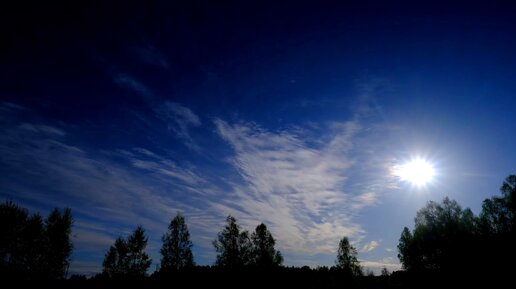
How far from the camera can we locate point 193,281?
91.1 ft

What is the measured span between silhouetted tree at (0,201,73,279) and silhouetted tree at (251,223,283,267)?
31.8 meters

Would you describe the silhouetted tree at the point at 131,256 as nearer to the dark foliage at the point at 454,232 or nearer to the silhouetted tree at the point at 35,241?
the silhouetted tree at the point at 35,241

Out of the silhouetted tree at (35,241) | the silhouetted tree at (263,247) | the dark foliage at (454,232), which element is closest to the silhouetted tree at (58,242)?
the silhouetted tree at (35,241)

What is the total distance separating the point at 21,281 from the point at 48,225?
22681 millimetres

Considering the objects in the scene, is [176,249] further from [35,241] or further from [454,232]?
[454,232]

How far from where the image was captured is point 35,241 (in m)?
42.4

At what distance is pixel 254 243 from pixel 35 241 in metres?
36.0

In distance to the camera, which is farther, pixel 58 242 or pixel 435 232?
pixel 435 232

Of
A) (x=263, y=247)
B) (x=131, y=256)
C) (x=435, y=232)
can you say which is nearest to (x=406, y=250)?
(x=435, y=232)

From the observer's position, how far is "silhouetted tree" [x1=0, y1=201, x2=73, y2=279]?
1564 inches

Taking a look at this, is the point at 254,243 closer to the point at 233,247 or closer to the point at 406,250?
the point at 233,247

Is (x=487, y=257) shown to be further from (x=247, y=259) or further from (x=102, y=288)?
(x=102, y=288)

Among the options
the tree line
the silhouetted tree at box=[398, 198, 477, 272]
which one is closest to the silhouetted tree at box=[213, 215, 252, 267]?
the tree line

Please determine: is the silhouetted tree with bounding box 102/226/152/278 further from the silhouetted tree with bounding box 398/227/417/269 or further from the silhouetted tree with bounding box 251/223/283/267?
the silhouetted tree with bounding box 398/227/417/269
